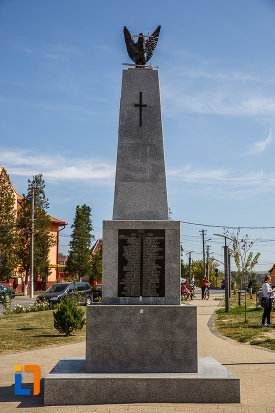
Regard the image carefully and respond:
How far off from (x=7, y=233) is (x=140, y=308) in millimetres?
40275

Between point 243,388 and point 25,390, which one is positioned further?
point 243,388

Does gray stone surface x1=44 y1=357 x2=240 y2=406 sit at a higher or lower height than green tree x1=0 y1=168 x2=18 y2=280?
lower

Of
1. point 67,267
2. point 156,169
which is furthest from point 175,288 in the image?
point 67,267

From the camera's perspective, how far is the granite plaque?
7.33m

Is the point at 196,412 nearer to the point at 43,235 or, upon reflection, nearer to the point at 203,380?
the point at 203,380

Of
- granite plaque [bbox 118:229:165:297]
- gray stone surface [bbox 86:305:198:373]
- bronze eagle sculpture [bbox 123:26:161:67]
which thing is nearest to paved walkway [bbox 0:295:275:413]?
gray stone surface [bbox 86:305:198:373]

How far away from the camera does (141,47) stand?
27.5ft

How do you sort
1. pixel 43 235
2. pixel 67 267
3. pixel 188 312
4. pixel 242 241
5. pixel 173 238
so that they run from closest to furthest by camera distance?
pixel 188 312
pixel 173 238
pixel 242 241
pixel 43 235
pixel 67 267

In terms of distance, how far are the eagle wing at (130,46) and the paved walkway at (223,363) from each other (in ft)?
18.6

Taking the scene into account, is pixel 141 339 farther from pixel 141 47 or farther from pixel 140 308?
pixel 141 47

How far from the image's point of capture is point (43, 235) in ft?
165

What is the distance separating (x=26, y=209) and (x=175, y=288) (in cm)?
4526

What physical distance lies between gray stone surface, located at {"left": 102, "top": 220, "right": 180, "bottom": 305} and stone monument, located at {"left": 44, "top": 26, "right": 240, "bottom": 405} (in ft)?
0.05

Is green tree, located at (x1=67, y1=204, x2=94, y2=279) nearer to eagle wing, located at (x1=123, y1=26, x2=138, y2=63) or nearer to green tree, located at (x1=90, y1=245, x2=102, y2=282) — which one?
green tree, located at (x1=90, y1=245, x2=102, y2=282)
